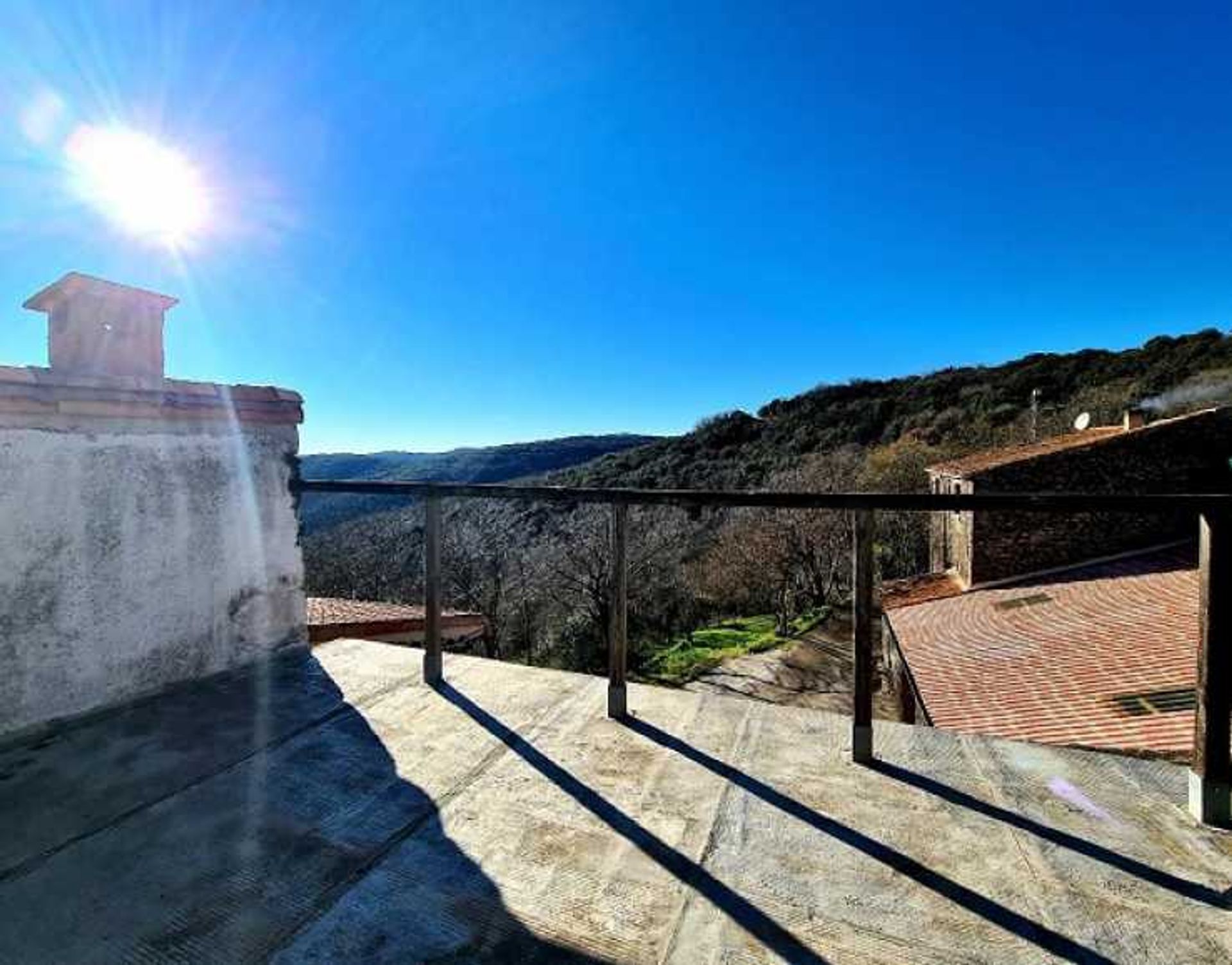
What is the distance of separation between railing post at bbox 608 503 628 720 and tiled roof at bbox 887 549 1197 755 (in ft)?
17.6

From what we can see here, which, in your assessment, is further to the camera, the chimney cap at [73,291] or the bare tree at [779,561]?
the bare tree at [779,561]

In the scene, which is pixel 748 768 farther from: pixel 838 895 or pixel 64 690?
pixel 64 690

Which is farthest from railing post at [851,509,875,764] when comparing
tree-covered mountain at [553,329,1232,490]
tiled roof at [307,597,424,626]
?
tree-covered mountain at [553,329,1232,490]

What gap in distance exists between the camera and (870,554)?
208 cm

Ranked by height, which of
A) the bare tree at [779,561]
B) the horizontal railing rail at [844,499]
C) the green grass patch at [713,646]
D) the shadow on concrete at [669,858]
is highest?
the horizontal railing rail at [844,499]

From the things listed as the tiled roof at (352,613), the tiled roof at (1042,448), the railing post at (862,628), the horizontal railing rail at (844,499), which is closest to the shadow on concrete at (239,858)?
the horizontal railing rail at (844,499)

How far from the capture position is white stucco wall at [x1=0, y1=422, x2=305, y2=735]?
2.32 meters

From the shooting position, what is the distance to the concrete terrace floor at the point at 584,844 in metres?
1.32

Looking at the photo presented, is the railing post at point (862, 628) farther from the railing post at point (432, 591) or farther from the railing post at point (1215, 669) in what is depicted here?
the railing post at point (432, 591)

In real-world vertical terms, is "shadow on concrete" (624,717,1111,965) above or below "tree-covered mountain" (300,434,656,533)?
below

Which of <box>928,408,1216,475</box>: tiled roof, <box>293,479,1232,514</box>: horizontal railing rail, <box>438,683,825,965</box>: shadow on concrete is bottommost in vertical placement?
<box>438,683,825,965</box>: shadow on concrete

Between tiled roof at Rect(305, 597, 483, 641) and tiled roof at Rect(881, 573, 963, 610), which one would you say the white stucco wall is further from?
tiled roof at Rect(881, 573, 963, 610)

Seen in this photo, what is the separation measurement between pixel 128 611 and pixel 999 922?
3.07 metres

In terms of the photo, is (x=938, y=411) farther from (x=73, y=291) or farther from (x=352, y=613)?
(x=73, y=291)
